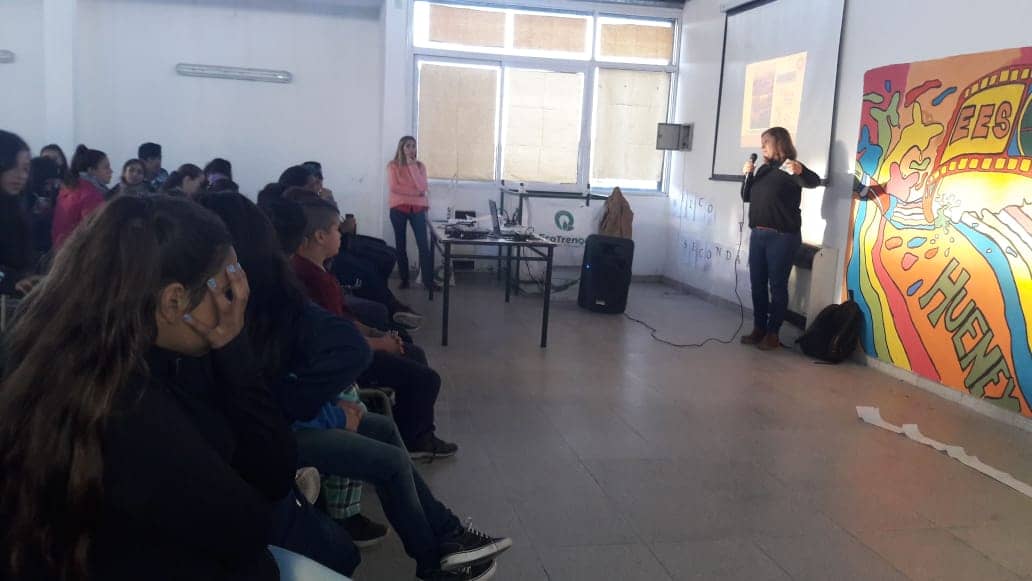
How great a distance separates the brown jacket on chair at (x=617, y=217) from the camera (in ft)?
24.7

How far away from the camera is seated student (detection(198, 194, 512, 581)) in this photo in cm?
191

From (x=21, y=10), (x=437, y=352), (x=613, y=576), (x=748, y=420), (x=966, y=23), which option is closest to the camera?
(x=613, y=576)

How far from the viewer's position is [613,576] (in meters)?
2.46

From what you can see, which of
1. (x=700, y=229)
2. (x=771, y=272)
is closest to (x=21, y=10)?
(x=700, y=229)

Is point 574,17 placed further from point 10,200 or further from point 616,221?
point 10,200

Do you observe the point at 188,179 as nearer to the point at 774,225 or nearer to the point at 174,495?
the point at 774,225

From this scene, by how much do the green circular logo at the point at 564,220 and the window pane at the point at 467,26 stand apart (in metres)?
1.86

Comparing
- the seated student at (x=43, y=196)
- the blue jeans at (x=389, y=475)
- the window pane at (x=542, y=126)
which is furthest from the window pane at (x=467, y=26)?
the blue jeans at (x=389, y=475)

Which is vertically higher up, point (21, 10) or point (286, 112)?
point (21, 10)

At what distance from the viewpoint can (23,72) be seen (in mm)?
8148

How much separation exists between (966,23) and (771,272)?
197 centimetres

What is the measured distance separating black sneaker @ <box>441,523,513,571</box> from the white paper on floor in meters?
2.41

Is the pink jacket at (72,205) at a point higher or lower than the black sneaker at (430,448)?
higher

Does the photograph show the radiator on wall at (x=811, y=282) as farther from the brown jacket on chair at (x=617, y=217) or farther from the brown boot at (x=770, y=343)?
the brown jacket on chair at (x=617, y=217)
